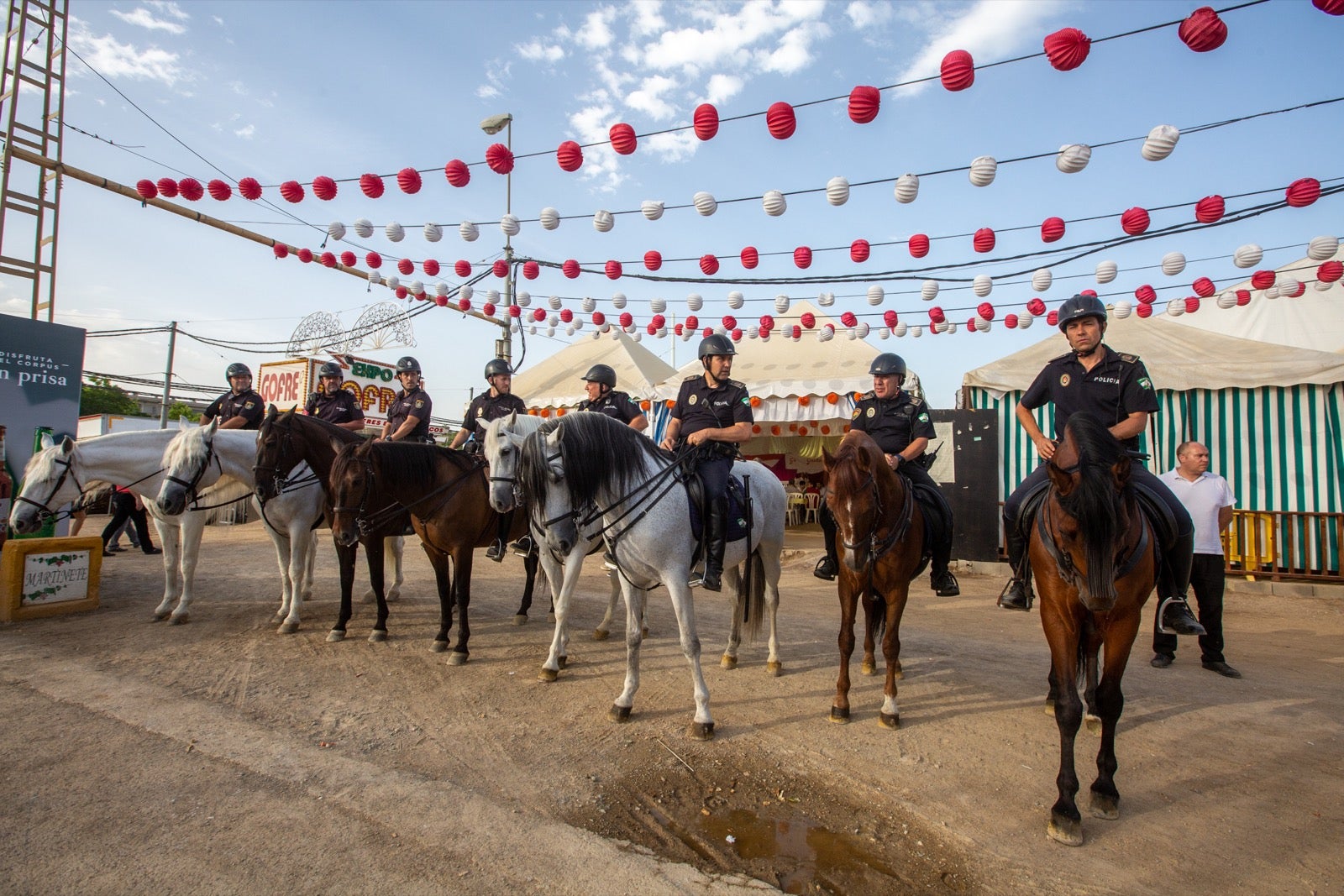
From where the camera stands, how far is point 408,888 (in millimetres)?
2416

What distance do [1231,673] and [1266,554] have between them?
6.26 m

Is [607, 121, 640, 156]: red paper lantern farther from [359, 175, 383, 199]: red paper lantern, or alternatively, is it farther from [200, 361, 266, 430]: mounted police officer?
[200, 361, 266, 430]: mounted police officer

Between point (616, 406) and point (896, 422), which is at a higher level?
point (616, 406)

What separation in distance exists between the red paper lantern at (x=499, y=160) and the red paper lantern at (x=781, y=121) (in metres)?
3.42

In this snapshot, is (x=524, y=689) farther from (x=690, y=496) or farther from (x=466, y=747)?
(x=690, y=496)

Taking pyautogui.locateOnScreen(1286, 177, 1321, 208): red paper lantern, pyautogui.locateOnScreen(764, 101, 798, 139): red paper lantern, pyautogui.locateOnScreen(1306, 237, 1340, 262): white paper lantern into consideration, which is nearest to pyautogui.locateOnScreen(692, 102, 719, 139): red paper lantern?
pyautogui.locateOnScreen(764, 101, 798, 139): red paper lantern

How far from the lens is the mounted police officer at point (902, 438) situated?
192 inches

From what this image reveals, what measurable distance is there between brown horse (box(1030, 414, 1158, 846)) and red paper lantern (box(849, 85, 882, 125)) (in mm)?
4518

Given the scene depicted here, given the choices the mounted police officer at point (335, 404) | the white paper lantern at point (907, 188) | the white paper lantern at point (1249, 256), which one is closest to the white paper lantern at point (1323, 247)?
the white paper lantern at point (1249, 256)

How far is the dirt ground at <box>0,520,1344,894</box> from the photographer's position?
2617 millimetres

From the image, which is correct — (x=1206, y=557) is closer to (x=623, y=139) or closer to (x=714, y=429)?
(x=714, y=429)

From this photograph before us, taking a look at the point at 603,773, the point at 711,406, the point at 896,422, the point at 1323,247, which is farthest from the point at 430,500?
the point at 1323,247

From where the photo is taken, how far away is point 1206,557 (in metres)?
5.82

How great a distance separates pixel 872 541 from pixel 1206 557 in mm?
4067
